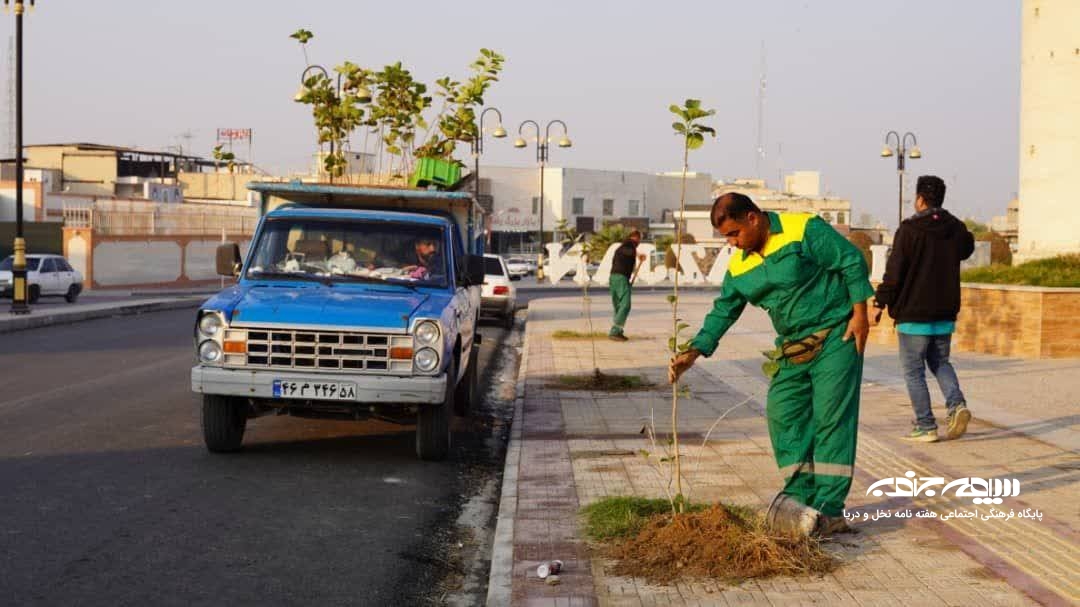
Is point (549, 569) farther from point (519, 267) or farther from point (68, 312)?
point (519, 267)

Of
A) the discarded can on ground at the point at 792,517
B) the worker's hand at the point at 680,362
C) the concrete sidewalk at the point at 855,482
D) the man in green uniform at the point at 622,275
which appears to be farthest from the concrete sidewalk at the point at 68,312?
the discarded can on ground at the point at 792,517

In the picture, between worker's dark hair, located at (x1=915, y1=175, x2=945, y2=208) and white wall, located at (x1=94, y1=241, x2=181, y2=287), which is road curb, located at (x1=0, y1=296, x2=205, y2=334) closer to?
white wall, located at (x1=94, y1=241, x2=181, y2=287)

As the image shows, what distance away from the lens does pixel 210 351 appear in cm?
985

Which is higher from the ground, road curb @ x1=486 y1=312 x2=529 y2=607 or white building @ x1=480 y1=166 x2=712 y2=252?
white building @ x1=480 y1=166 x2=712 y2=252

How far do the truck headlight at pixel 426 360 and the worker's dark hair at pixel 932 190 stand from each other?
400 cm

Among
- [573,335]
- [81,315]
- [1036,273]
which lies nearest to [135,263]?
[81,315]

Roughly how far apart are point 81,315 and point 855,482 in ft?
85.3

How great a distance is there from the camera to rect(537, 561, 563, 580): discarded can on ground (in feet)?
20.3

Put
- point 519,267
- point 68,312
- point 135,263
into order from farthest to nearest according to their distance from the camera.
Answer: point 519,267 → point 135,263 → point 68,312

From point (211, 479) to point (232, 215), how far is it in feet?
195

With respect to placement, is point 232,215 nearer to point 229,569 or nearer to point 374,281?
point 374,281

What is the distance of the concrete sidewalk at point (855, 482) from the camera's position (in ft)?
19.5

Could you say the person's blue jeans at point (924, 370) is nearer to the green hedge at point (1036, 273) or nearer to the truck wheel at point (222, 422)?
the truck wheel at point (222, 422)

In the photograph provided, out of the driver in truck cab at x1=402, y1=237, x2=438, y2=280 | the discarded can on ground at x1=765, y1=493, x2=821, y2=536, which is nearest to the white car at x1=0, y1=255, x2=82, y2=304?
the driver in truck cab at x1=402, y1=237, x2=438, y2=280
